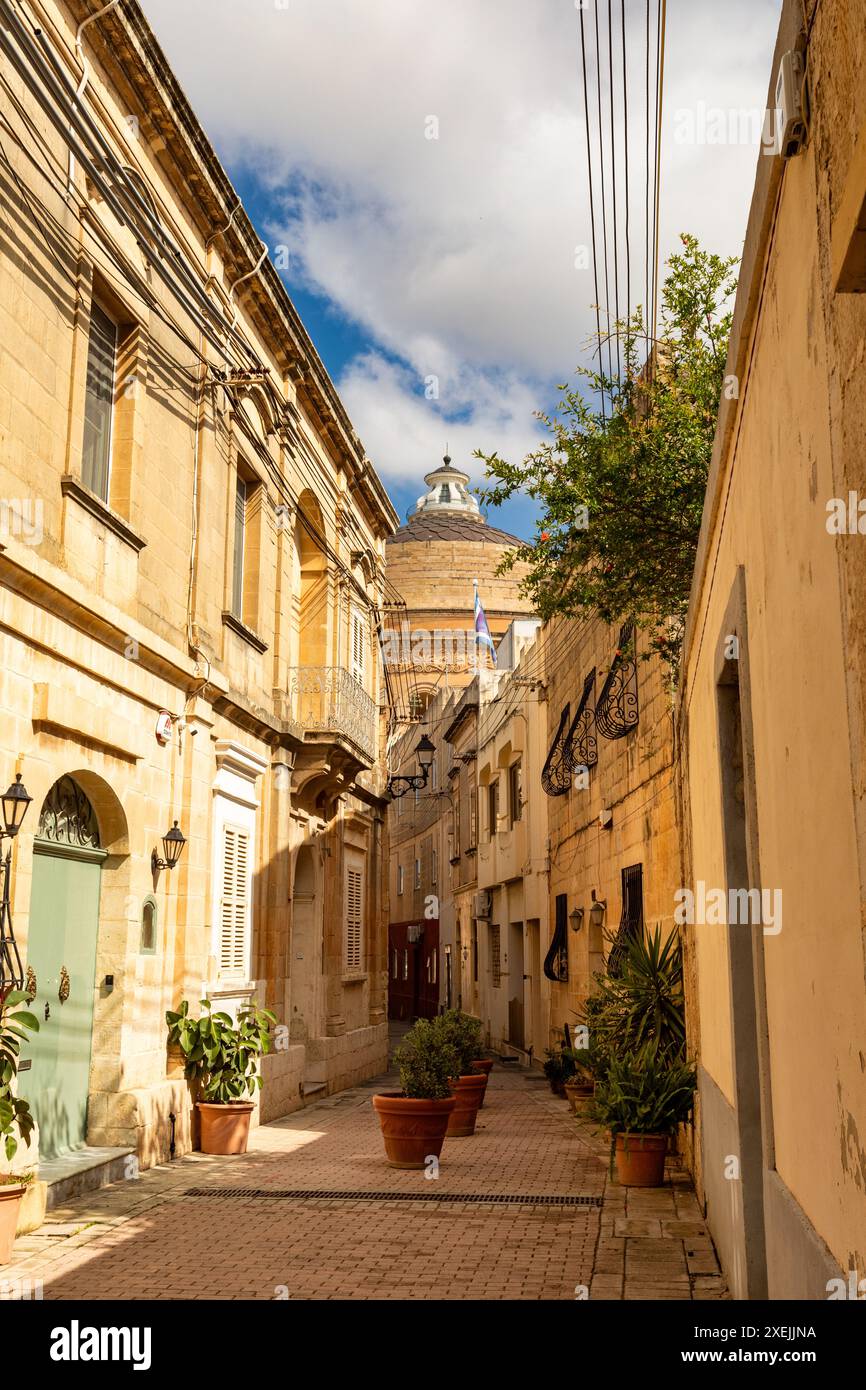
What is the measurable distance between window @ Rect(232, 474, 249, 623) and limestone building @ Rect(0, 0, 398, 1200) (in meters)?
0.04

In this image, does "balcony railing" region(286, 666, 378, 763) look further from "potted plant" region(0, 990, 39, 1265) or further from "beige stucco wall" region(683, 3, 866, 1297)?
"beige stucco wall" region(683, 3, 866, 1297)

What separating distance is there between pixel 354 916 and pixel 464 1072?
782 centimetres

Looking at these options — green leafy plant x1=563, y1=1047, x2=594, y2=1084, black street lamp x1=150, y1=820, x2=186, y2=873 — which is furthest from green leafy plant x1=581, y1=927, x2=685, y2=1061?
black street lamp x1=150, y1=820, x2=186, y2=873

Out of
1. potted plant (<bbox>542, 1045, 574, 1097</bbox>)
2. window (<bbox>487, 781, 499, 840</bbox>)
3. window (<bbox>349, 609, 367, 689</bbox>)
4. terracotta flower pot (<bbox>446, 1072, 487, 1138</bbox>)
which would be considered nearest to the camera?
terracotta flower pot (<bbox>446, 1072, 487, 1138</bbox>)

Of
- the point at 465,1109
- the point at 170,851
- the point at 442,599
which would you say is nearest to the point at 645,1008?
the point at 465,1109

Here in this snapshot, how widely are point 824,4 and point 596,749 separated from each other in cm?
1348

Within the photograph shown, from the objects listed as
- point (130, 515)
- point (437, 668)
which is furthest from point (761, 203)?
point (437, 668)

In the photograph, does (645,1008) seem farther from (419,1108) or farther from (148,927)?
(148,927)

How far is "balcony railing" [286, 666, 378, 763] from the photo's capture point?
54.1ft

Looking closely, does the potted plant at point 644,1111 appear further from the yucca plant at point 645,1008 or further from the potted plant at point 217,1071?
the potted plant at point 217,1071

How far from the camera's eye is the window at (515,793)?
958 inches

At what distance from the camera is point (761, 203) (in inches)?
147

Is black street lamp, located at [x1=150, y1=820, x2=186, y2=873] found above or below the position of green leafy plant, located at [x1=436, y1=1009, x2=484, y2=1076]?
above

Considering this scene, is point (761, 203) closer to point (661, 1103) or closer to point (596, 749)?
point (661, 1103)
